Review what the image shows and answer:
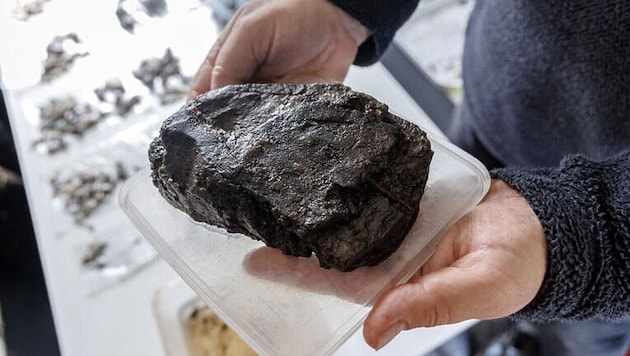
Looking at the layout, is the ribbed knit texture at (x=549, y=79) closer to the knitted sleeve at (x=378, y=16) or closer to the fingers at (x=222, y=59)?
the knitted sleeve at (x=378, y=16)

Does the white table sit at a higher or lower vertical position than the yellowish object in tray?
higher

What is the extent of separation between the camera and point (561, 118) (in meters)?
0.92

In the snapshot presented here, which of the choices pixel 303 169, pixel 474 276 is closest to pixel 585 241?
pixel 474 276

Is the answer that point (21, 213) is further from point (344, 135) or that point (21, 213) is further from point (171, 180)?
point (344, 135)

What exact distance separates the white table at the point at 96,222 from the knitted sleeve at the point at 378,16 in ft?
1.28

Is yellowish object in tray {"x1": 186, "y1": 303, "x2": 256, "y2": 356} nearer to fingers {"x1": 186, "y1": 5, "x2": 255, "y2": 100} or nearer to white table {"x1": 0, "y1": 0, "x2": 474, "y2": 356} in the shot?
white table {"x1": 0, "y1": 0, "x2": 474, "y2": 356}

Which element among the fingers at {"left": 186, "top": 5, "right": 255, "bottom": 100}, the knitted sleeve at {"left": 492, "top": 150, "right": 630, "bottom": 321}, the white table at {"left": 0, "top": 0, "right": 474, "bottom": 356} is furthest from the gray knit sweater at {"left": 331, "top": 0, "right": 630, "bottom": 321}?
the white table at {"left": 0, "top": 0, "right": 474, "bottom": 356}

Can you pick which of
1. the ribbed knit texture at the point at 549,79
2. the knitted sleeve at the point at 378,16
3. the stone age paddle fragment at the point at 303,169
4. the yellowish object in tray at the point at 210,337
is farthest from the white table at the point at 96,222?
the stone age paddle fragment at the point at 303,169

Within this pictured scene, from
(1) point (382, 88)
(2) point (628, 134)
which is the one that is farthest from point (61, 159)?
(2) point (628, 134)

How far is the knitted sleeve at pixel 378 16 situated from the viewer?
0.87 meters

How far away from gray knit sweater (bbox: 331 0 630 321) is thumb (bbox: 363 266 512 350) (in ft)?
0.31

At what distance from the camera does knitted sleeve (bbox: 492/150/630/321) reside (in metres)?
0.63

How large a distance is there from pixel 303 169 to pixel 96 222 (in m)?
0.76

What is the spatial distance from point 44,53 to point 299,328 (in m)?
1.13
